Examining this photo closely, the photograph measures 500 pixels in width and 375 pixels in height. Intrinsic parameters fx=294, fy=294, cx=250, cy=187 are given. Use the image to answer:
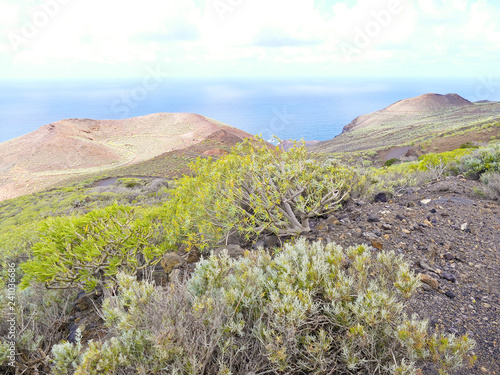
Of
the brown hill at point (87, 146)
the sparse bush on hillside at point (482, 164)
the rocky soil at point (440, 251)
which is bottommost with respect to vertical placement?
the rocky soil at point (440, 251)

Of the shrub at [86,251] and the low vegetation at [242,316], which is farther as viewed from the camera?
the shrub at [86,251]

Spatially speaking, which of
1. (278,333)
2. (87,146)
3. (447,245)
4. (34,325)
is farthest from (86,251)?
(87,146)

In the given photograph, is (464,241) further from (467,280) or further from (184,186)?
(184,186)

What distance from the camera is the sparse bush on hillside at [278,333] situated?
5.70 feet

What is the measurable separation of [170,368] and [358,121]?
299 feet

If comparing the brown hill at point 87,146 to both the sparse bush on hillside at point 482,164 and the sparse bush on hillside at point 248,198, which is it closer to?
the sparse bush on hillside at point 482,164

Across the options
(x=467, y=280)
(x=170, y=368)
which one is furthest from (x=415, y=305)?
(x=170, y=368)

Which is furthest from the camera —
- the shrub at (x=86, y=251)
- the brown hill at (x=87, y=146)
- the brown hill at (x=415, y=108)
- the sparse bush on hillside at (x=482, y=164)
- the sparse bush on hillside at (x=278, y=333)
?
the brown hill at (x=415, y=108)

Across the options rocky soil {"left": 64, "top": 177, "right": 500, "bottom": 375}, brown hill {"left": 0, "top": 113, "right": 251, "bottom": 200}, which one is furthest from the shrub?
brown hill {"left": 0, "top": 113, "right": 251, "bottom": 200}

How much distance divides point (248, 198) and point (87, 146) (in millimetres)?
46645

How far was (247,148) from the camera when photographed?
5160 mm

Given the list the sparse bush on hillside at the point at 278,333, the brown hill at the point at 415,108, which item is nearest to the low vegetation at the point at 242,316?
the sparse bush on hillside at the point at 278,333

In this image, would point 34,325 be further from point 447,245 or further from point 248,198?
point 447,245

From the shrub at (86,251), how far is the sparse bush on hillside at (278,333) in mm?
1479
